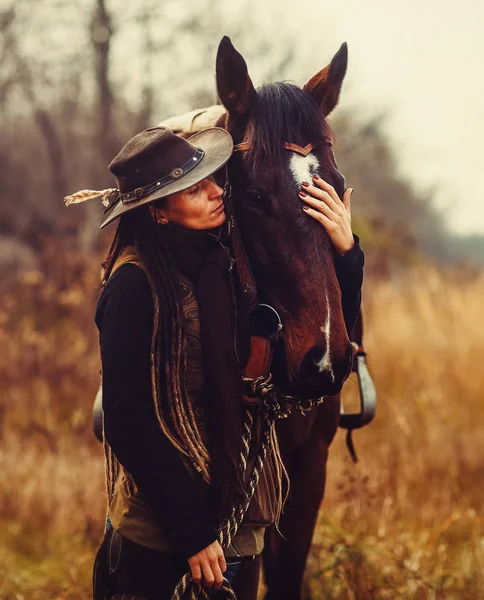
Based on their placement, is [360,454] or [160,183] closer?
[160,183]

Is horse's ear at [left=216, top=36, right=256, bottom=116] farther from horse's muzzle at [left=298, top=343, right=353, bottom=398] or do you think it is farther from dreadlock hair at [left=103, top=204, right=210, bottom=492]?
horse's muzzle at [left=298, top=343, right=353, bottom=398]

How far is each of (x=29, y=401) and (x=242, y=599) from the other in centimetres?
421

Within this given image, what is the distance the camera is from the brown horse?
177 cm

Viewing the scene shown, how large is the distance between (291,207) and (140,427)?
2.22ft

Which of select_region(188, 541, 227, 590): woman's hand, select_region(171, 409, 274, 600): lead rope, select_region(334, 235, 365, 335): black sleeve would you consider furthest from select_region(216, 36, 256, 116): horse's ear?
select_region(188, 541, 227, 590): woman's hand

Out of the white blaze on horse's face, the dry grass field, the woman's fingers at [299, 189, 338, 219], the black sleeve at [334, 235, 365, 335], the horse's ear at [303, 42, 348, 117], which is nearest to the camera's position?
the white blaze on horse's face

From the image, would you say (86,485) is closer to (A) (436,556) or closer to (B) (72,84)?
(A) (436,556)

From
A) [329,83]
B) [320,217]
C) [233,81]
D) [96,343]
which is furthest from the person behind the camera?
[96,343]

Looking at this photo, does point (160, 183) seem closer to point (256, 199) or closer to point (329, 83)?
point (256, 199)

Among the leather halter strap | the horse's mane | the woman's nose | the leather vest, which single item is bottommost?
the leather vest

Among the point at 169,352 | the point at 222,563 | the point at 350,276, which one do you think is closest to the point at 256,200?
the point at 350,276

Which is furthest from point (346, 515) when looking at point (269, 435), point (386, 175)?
point (386, 175)

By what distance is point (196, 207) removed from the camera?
74.3 inches

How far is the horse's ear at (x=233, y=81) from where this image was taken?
6.66 ft
